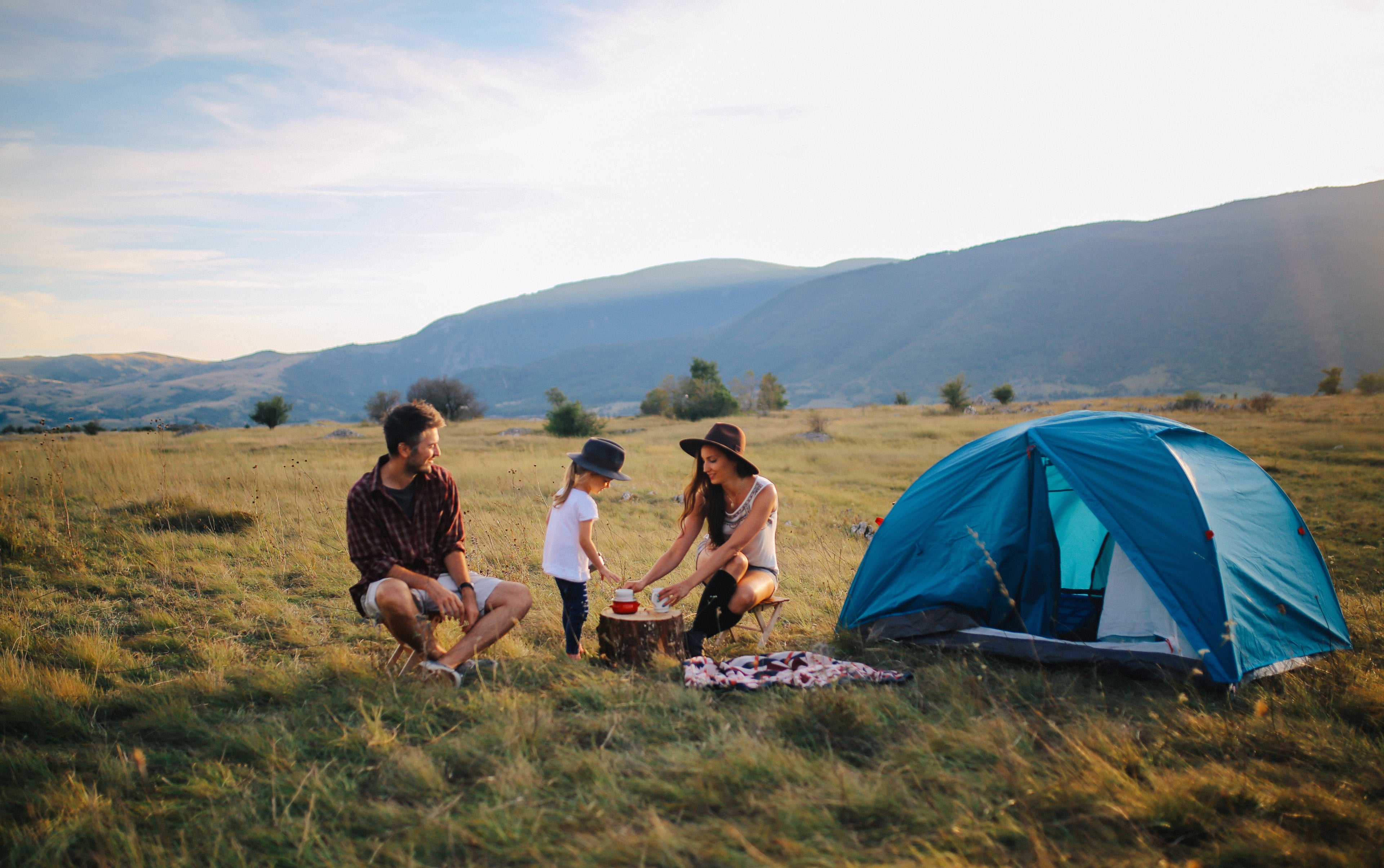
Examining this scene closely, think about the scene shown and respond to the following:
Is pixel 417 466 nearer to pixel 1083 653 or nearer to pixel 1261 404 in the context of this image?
pixel 1083 653

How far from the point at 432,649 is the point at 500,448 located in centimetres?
1754

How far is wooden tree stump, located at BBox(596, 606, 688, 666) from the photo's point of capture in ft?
14.8

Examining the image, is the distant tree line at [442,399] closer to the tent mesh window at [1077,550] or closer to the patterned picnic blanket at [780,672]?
the tent mesh window at [1077,550]

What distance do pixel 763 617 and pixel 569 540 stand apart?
5.90 feet

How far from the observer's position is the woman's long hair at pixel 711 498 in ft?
17.0

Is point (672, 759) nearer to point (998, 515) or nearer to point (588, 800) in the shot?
point (588, 800)

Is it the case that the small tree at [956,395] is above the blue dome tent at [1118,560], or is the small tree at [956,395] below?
above

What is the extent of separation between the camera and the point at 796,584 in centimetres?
692

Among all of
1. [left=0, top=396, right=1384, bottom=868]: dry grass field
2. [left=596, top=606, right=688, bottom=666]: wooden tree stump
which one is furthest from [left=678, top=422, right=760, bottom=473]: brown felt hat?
[left=0, top=396, right=1384, bottom=868]: dry grass field

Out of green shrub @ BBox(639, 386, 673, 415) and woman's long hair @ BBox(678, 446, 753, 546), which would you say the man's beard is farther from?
green shrub @ BBox(639, 386, 673, 415)

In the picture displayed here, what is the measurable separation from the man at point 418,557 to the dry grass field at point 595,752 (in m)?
0.30

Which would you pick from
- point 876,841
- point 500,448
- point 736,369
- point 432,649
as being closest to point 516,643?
point 432,649

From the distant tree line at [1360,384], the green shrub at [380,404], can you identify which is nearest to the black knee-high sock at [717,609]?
the green shrub at [380,404]

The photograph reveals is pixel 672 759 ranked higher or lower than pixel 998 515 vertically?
lower
